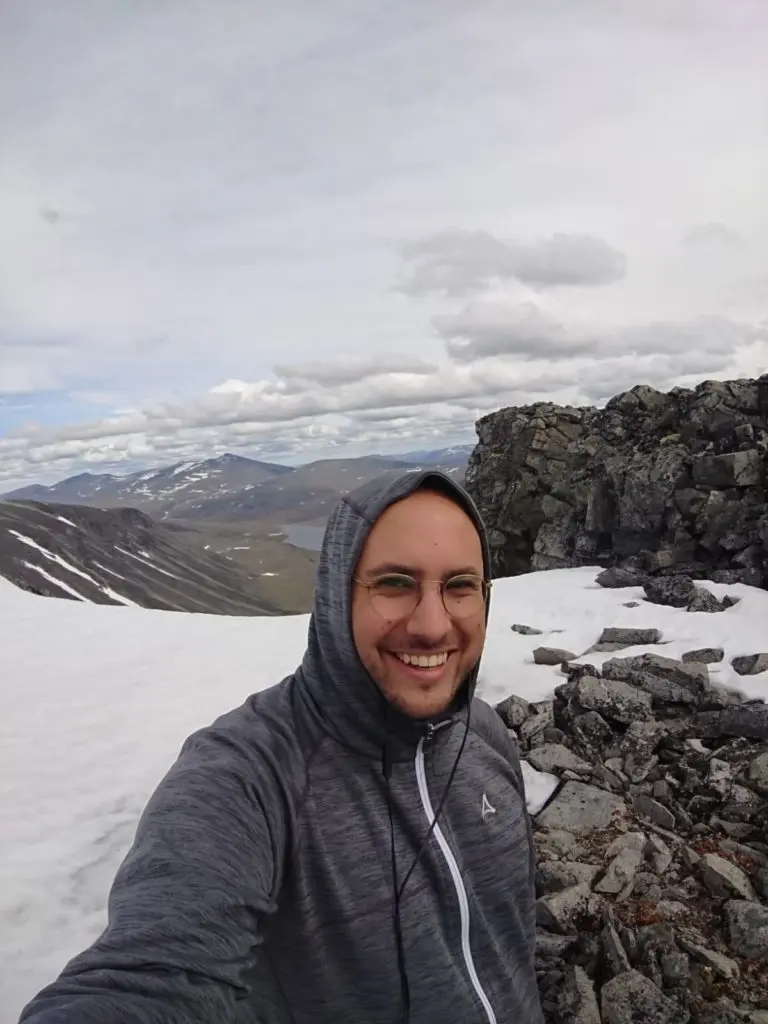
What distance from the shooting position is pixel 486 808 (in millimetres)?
3578

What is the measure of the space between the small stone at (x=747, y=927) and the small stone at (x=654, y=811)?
183 cm

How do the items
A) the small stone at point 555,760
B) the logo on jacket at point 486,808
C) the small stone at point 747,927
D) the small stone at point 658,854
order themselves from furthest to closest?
the small stone at point 555,760
the small stone at point 658,854
the small stone at point 747,927
the logo on jacket at point 486,808

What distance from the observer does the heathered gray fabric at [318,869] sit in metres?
2.45

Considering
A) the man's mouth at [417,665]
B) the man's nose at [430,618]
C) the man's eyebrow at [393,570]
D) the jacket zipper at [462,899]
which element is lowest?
the jacket zipper at [462,899]

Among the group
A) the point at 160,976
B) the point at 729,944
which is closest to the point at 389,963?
the point at 160,976

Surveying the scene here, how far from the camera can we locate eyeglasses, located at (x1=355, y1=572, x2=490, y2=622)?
3115 mm

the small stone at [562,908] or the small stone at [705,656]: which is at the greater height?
the small stone at [705,656]

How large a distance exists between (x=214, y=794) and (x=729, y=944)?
280 inches

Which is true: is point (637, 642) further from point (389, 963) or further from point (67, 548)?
point (67, 548)

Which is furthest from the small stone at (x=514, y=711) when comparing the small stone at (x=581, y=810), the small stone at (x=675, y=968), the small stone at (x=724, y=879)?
the small stone at (x=675, y=968)

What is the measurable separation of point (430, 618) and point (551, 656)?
13.7 meters

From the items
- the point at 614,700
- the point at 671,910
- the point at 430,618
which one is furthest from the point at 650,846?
the point at 430,618

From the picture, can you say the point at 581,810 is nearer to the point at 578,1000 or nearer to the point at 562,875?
the point at 562,875

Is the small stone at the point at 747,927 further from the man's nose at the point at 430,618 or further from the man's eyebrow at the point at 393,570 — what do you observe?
the man's eyebrow at the point at 393,570
